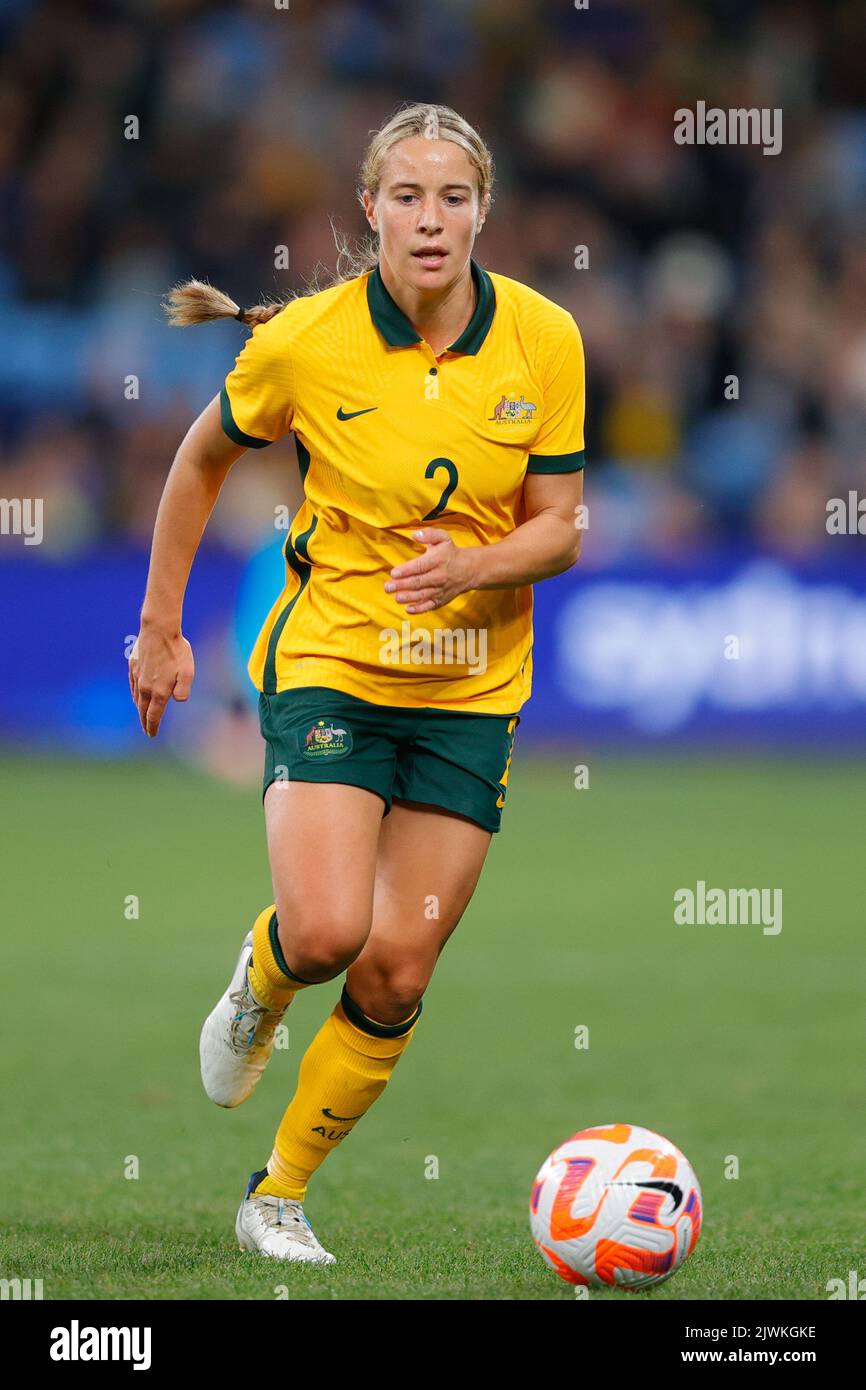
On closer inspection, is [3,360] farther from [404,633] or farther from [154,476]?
[404,633]

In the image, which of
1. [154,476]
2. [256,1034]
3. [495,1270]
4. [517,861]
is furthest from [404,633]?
[154,476]

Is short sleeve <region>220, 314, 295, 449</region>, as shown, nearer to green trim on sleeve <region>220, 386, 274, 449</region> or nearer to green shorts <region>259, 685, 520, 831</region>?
green trim on sleeve <region>220, 386, 274, 449</region>

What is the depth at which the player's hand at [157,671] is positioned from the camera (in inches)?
178

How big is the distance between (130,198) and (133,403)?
6.43 feet

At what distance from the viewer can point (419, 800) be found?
4.40m

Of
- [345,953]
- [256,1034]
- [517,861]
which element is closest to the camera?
[345,953]

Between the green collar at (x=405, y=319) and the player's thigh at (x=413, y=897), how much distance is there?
1.00 meters

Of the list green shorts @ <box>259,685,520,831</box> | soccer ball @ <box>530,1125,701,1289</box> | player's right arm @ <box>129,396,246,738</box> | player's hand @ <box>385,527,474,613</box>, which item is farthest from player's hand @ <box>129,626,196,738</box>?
soccer ball @ <box>530,1125,701,1289</box>

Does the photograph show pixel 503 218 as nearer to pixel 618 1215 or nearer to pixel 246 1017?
pixel 246 1017

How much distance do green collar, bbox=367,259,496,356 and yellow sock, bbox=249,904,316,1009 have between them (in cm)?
126

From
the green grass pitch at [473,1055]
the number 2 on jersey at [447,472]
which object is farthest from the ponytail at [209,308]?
the green grass pitch at [473,1055]

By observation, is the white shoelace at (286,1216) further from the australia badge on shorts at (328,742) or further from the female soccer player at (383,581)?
the australia badge on shorts at (328,742)

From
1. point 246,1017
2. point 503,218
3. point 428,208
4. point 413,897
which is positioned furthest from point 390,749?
point 503,218

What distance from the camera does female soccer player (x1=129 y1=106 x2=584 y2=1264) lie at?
13.9ft
